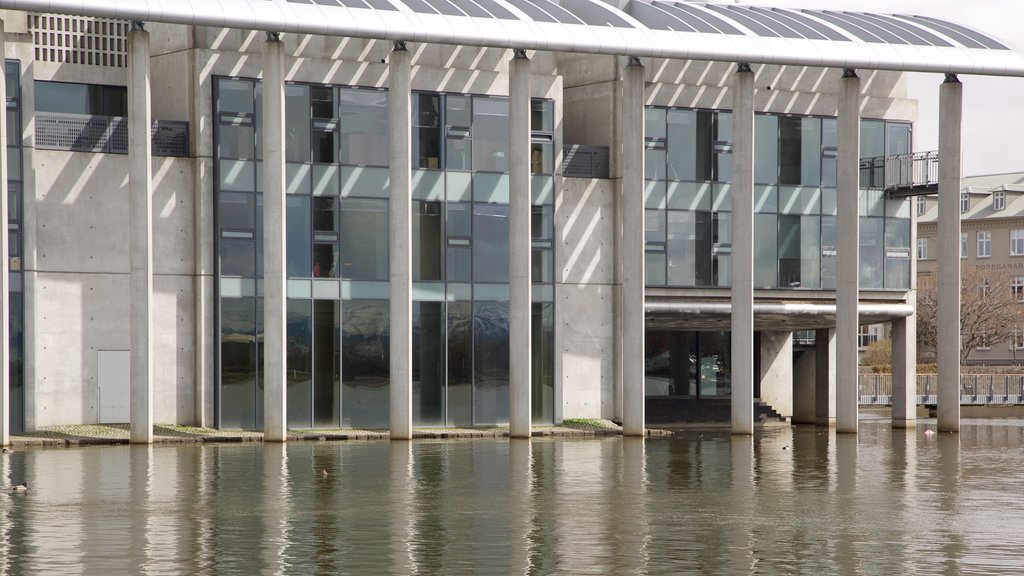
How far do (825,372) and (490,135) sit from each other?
17576mm

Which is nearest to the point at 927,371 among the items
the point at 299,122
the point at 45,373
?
the point at 299,122

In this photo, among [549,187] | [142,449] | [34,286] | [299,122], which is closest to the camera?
[142,449]

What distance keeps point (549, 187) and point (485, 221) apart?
2.44 metres

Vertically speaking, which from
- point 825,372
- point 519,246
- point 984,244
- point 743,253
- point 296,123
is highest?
point 296,123

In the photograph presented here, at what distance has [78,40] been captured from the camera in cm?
4228

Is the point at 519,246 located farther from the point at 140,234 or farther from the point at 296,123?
the point at 140,234

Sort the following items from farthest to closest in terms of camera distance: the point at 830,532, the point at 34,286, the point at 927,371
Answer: the point at 927,371, the point at 34,286, the point at 830,532

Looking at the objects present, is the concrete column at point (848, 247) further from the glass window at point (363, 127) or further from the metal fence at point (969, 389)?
the metal fence at point (969, 389)

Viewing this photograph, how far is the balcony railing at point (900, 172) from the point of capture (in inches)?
1961

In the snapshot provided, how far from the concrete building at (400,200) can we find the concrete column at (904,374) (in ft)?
12.7

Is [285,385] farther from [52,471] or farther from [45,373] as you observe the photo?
[52,471]

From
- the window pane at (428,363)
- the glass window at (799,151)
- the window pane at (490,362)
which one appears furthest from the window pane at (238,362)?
the glass window at (799,151)

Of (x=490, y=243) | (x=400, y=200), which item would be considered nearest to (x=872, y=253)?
(x=490, y=243)

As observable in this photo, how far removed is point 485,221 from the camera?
44.5 metres
